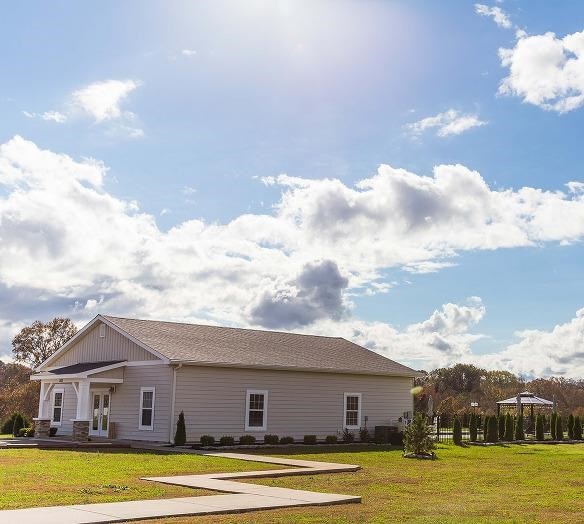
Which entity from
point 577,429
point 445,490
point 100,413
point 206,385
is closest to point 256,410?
point 206,385

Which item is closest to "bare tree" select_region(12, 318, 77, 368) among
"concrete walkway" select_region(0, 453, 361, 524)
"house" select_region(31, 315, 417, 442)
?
"house" select_region(31, 315, 417, 442)

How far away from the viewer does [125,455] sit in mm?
23250

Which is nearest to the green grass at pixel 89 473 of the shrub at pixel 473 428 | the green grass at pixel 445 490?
the green grass at pixel 445 490

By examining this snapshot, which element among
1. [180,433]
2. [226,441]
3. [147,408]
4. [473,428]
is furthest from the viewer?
[473,428]

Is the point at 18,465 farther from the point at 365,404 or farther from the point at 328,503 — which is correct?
the point at 365,404

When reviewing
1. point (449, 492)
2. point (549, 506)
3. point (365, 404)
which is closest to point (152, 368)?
point (365, 404)

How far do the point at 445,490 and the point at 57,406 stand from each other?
74.8ft

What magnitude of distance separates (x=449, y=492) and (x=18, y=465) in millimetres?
10633

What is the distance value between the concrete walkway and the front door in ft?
49.5

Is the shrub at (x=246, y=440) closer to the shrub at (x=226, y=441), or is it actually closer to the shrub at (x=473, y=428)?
the shrub at (x=226, y=441)

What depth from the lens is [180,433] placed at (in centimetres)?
2767

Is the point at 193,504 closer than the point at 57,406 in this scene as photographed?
Yes

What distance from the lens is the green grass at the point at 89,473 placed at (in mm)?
13430

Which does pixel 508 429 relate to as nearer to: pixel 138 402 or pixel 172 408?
pixel 172 408
